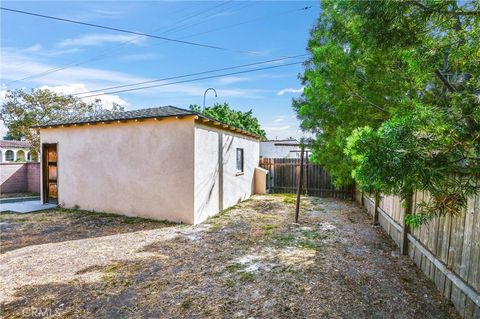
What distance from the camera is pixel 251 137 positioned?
12.1 meters

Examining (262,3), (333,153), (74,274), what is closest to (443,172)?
(333,153)

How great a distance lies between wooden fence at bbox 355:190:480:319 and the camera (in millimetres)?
2648

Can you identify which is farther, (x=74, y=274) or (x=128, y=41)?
(x=128, y=41)

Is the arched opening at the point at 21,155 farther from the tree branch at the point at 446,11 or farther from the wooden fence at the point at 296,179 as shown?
the tree branch at the point at 446,11

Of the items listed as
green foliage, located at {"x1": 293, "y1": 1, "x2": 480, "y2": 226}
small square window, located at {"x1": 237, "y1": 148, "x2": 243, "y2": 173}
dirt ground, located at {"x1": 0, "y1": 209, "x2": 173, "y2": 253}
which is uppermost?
green foliage, located at {"x1": 293, "y1": 1, "x2": 480, "y2": 226}

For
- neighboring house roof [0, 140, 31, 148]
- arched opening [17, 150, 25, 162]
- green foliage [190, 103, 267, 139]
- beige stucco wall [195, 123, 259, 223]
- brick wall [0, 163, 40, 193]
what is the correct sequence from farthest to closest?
arched opening [17, 150, 25, 162]
neighboring house roof [0, 140, 31, 148]
green foliage [190, 103, 267, 139]
brick wall [0, 163, 40, 193]
beige stucco wall [195, 123, 259, 223]

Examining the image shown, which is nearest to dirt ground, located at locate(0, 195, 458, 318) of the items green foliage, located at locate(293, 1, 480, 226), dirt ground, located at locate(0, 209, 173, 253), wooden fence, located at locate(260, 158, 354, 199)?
dirt ground, located at locate(0, 209, 173, 253)

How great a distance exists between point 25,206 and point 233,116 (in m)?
15.6

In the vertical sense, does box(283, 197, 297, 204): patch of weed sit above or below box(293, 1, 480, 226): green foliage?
below

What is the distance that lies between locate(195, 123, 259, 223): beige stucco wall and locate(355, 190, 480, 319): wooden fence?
509 cm

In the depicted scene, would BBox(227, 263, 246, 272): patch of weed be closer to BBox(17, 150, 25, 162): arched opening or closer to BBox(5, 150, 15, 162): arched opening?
BBox(5, 150, 15, 162): arched opening

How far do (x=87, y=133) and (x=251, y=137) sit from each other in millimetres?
6736

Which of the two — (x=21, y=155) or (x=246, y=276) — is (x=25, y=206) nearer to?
(x=246, y=276)

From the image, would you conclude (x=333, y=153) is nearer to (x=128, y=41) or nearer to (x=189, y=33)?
(x=189, y=33)
